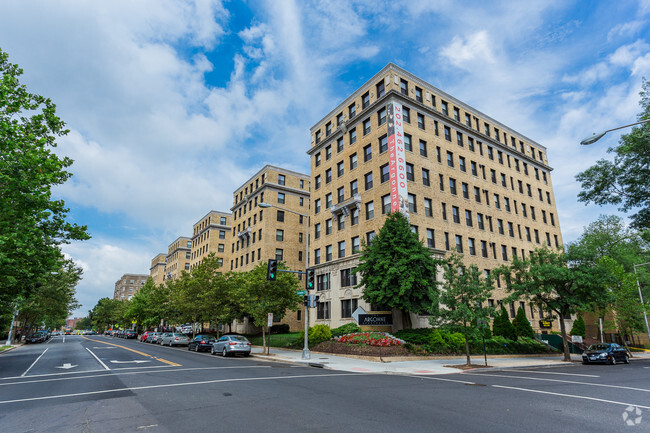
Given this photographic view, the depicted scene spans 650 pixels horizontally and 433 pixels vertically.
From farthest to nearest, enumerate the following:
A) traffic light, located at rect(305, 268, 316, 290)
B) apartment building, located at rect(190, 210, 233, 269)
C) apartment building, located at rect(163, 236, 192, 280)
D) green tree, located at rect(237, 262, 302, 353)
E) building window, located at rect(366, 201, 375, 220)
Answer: apartment building, located at rect(163, 236, 192, 280), apartment building, located at rect(190, 210, 233, 269), building window, located at rect(366, 201, 375, 220), green tree, located at rect(237, 262, 302, 353), traffic light, located at rect(305, 268, 316, 290)

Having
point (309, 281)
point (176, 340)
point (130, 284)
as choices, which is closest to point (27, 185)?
point (309, 281)

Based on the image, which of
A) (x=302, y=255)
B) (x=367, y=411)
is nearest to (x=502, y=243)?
(x=302, y=255)

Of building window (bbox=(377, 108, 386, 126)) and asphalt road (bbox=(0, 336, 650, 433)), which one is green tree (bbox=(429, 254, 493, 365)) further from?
building window (bbox=(377, 108, 386, 126))

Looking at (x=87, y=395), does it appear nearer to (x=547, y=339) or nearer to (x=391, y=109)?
(x=391, y=109)

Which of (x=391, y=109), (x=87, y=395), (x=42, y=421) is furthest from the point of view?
(x=391, y=109)

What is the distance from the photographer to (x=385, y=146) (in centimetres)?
3291

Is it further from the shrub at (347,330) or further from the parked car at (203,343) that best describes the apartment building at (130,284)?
the shrub at (347,330)

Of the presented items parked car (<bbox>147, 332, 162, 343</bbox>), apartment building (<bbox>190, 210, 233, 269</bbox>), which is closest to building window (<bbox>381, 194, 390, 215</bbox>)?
parked car (<bbox>147, 332, 162, 343</bbox>)

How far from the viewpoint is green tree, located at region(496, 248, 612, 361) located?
2547cm

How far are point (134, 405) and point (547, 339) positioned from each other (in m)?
36.9

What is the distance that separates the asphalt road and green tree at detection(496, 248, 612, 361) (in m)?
12.5

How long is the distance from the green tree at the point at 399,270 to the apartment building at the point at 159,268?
305 ft

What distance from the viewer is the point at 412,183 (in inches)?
1243

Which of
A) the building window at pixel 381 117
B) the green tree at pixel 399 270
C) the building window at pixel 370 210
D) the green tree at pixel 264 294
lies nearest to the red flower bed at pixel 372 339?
the green tree at pixel 399 270
